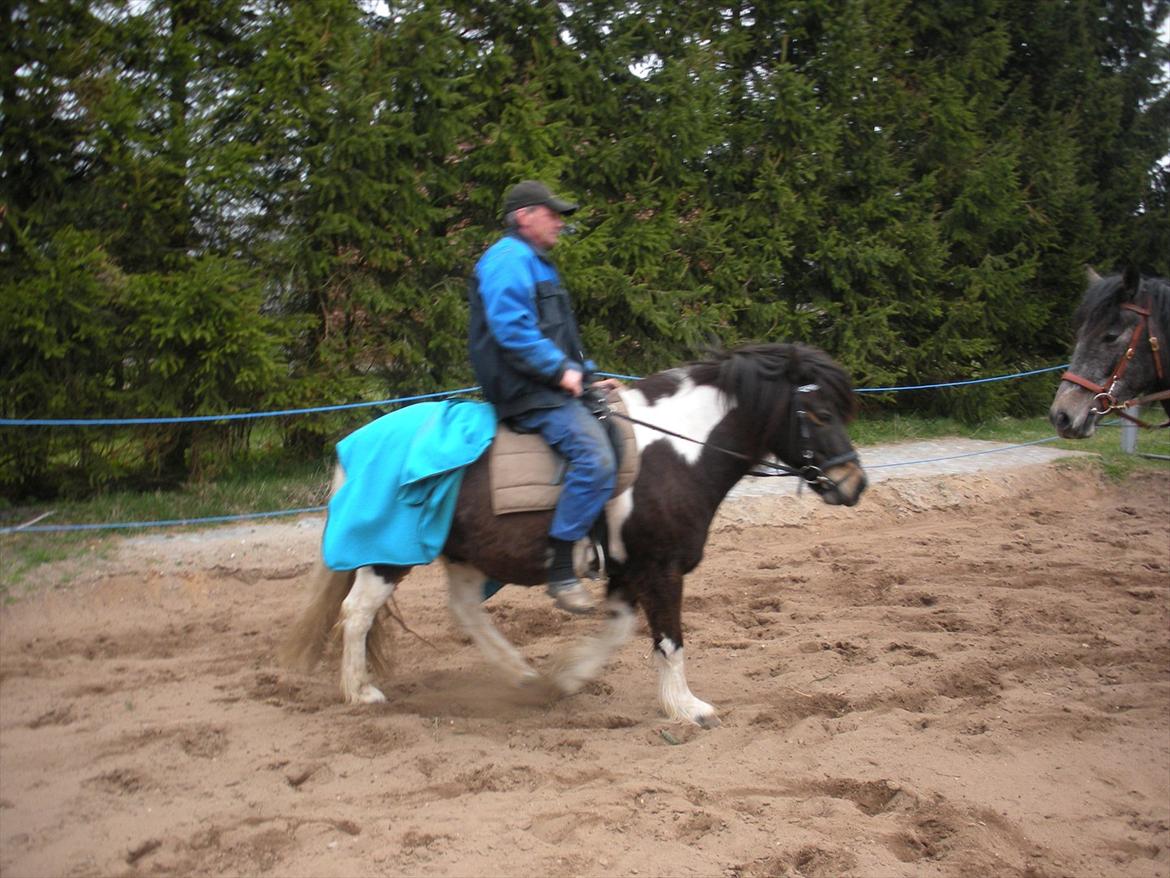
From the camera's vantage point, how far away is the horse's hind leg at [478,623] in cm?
515

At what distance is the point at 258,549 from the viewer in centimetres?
736

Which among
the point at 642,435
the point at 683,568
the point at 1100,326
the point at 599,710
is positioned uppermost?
the point at 1100,326

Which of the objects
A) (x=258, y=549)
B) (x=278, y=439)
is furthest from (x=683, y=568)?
(x=278, y=439)

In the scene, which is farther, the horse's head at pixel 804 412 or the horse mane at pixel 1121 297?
→ the horse mane at pixel 1121 297

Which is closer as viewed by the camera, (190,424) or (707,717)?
(707,717)

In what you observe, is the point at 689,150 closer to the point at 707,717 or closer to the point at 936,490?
the point at 936,490

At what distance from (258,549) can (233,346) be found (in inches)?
62.8

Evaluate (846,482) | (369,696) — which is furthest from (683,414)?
(369,696)

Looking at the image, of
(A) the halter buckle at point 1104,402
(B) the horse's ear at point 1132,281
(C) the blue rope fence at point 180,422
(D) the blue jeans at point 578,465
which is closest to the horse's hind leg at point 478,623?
(D) the blue jeans at point 578,465

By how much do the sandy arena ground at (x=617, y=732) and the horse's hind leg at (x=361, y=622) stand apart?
0.44ft

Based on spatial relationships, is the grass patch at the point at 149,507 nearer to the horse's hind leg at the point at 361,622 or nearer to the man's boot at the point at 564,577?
the horse's hind leg at the point at 361,622

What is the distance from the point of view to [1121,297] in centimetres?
515

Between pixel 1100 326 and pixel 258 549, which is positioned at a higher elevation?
pixel 1100 326

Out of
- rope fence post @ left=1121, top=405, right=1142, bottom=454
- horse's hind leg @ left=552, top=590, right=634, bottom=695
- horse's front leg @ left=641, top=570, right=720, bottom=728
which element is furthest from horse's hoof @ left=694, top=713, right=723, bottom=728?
rope fence post @ left=1121, top=405, right=1142, bottom=454
